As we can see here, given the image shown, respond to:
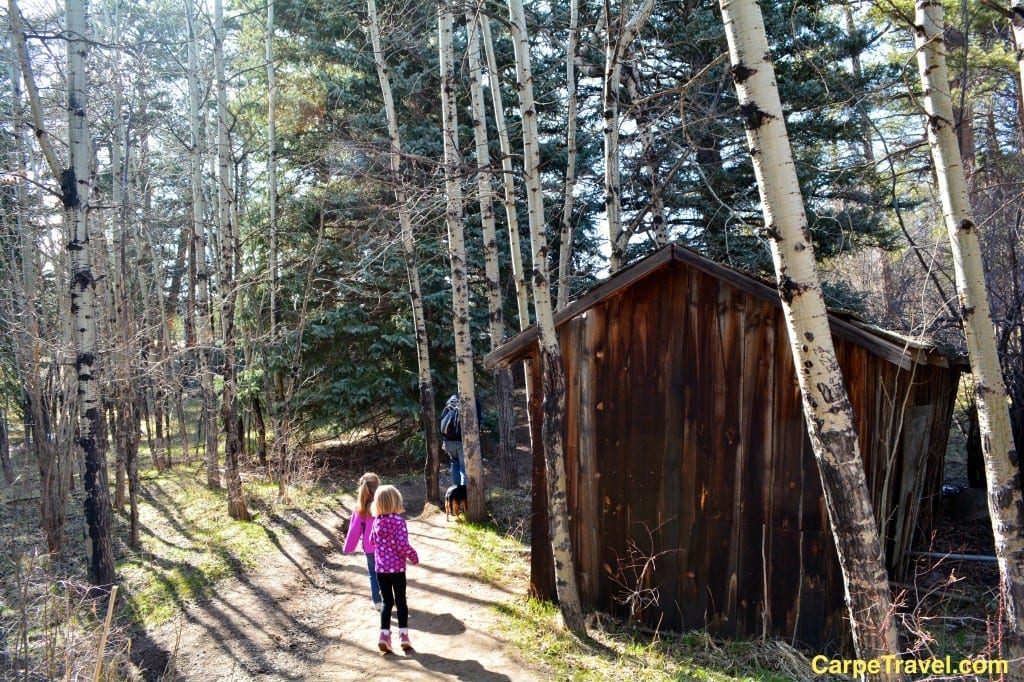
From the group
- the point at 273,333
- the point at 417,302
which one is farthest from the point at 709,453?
the point at 273,333

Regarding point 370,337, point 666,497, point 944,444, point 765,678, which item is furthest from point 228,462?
point 944,444

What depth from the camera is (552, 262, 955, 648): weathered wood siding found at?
19.0 ft

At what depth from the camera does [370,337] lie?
48.6ft

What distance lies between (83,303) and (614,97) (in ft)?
21.0

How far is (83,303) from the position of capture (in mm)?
7254

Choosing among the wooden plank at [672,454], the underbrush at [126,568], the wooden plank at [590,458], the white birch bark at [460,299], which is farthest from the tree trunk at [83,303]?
the wooden plank at [672,454]

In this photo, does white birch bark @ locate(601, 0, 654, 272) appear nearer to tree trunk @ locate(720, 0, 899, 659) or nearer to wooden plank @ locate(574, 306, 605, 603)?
wooden plank @ locate(574, 306, 605, 603)

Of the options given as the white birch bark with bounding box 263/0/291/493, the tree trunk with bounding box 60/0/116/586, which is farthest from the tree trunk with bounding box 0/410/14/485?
the tree trunk with bounding box 60/0/116/586

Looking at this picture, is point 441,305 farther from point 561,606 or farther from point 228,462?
point 561,606

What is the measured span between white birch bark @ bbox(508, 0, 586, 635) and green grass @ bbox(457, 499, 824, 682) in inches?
11.1

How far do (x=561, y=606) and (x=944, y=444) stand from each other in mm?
5582

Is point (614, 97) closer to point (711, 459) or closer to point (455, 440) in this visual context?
point (711, 459)

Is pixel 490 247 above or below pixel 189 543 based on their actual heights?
above

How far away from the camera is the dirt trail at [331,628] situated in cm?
570
